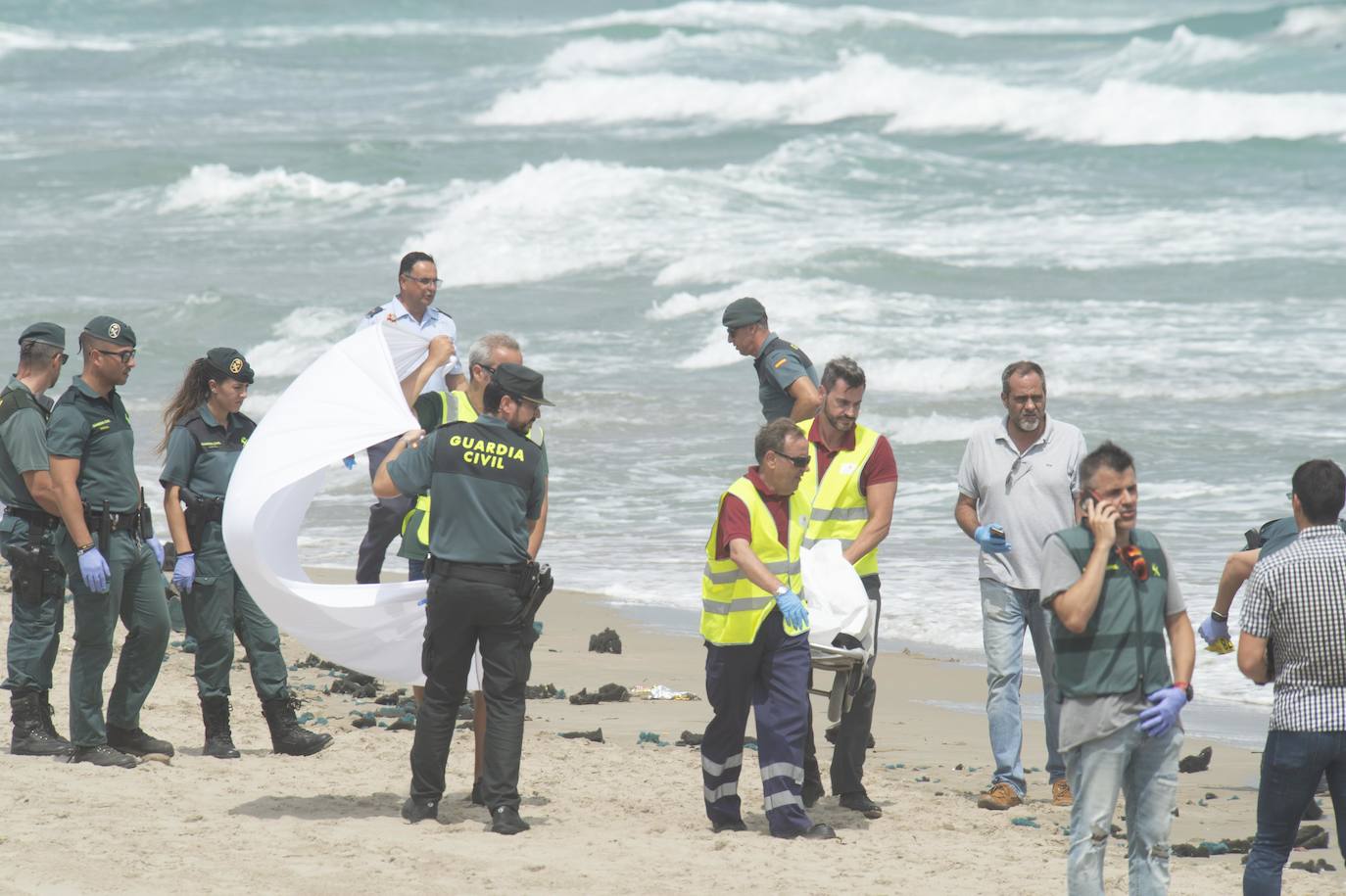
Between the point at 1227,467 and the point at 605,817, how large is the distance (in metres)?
9.63

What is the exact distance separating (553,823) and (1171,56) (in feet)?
151

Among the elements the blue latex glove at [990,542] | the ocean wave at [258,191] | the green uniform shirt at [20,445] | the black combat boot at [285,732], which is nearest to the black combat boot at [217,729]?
the black combat boot at [285,732]

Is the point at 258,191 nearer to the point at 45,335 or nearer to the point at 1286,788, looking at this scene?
the point at 45,335

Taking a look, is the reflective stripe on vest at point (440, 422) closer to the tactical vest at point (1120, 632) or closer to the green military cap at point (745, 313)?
the green military cap at point (745, 313)

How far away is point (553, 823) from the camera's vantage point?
265 inches

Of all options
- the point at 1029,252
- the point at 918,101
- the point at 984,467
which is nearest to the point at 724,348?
the point at 1029,252

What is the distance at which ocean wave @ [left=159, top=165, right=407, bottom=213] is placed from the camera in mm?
34094

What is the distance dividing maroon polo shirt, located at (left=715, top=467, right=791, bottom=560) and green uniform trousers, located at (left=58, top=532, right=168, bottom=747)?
7.77 feet

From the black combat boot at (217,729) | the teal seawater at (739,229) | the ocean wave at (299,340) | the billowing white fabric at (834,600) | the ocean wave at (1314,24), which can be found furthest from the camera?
the ocean wave at (1314,24)

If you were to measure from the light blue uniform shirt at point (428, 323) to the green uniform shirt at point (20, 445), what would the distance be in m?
2.01

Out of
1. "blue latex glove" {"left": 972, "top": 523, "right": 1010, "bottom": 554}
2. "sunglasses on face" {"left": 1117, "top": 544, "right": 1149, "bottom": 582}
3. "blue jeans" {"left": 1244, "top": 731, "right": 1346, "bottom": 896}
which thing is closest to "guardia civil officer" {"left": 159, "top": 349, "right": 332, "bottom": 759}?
"blue latex glove" {"left": 972, "top": 523, "right": 1010, "bottom": 554}

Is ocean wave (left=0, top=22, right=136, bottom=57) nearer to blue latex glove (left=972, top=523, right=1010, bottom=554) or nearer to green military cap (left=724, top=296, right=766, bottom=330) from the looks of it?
green military cap (left=724, top=296, right=766, bottom=330)

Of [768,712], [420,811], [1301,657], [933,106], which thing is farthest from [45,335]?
[933,106]

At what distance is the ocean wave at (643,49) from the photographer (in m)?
56.7
